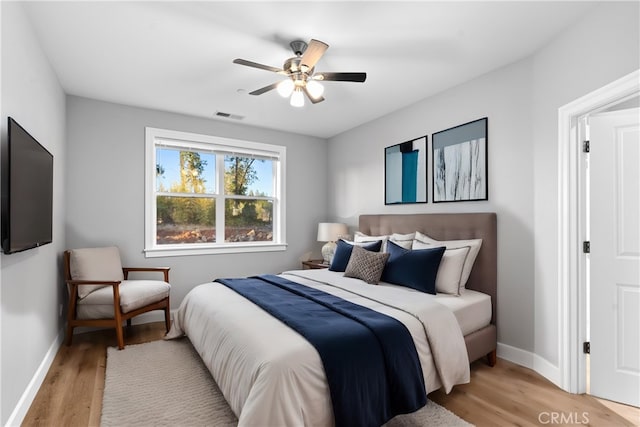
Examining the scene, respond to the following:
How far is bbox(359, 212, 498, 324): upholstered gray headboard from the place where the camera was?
2.98 metres

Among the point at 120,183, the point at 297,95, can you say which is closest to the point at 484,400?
the point at 297,95

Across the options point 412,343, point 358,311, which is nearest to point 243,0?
point 358,311

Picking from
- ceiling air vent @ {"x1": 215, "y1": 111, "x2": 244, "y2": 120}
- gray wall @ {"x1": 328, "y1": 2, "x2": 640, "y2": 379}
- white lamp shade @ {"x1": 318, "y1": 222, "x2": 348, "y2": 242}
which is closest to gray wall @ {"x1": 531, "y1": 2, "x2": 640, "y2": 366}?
gray wall @ {"x1": 328, "y1": 2, "x2": 640, "y2": 379}

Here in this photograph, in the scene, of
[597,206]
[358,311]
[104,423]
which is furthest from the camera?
[597,206]

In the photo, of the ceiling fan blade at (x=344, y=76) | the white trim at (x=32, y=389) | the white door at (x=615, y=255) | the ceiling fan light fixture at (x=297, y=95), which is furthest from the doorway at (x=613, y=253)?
the white trim at (x=32, y=389)

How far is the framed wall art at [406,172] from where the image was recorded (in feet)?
12.5

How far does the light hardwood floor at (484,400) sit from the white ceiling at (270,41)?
2.59 metres

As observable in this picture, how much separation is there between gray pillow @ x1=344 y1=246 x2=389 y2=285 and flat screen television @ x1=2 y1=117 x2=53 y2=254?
2504mm

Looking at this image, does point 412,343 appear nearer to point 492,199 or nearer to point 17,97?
point 492,199

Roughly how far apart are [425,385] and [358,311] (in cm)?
60

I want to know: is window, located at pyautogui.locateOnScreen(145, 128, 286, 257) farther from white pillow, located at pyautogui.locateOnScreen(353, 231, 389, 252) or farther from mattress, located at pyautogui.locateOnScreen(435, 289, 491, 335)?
mattress, located at pyautogui.locateOnScreen(435, 289, 491, 335)

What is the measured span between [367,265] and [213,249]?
2264 millimetres

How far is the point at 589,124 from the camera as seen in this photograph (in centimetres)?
243

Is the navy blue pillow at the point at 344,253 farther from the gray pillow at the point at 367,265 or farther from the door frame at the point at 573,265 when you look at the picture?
the door frame at the point at 573,265
